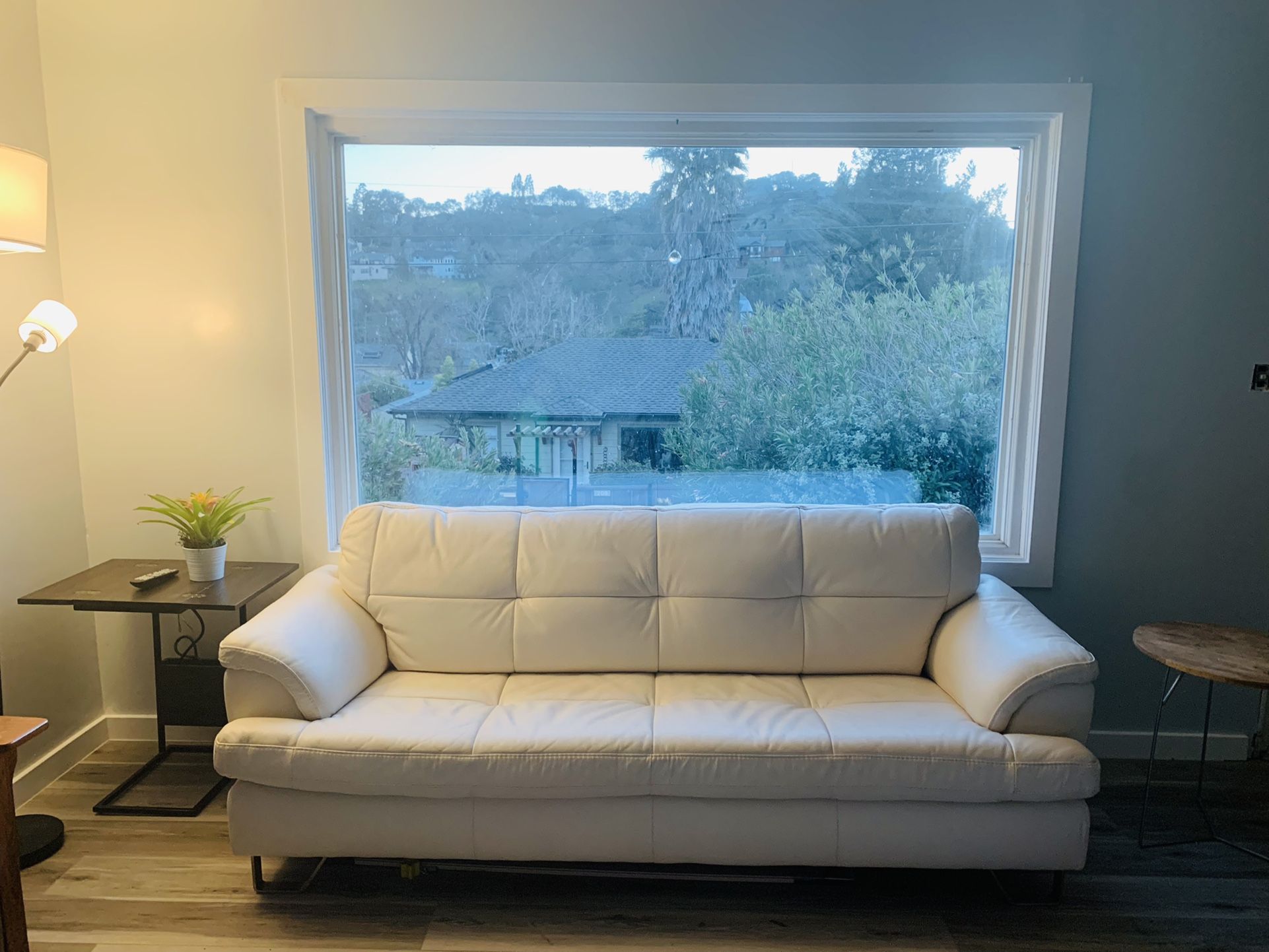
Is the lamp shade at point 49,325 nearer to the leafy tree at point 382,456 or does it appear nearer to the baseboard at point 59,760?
the leafy tree at point 382,456

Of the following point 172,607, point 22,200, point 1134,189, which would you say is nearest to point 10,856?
point 172,607

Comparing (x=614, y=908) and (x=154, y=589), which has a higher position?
(x=154, y=589)

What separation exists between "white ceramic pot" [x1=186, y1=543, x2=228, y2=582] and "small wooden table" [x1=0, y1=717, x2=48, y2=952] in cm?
93

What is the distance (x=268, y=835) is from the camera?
210 centimetres

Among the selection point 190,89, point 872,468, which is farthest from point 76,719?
point 872,468

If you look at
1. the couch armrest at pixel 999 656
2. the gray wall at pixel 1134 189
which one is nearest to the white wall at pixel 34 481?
the gray wall at pixel 1134 189

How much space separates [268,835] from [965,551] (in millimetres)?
2137

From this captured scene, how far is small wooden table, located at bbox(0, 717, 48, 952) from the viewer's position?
1.64 m

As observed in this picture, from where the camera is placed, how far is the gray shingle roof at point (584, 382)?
2.93 metres

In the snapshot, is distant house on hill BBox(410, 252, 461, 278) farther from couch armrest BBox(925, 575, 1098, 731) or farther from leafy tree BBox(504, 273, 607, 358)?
couch armrest BBox(925, 575, 1098, 731)

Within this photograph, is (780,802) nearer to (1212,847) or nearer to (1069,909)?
(1069,909)

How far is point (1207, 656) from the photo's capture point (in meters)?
2.18

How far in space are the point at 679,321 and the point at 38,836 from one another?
2508mm

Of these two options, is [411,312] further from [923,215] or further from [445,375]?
[923,215]
